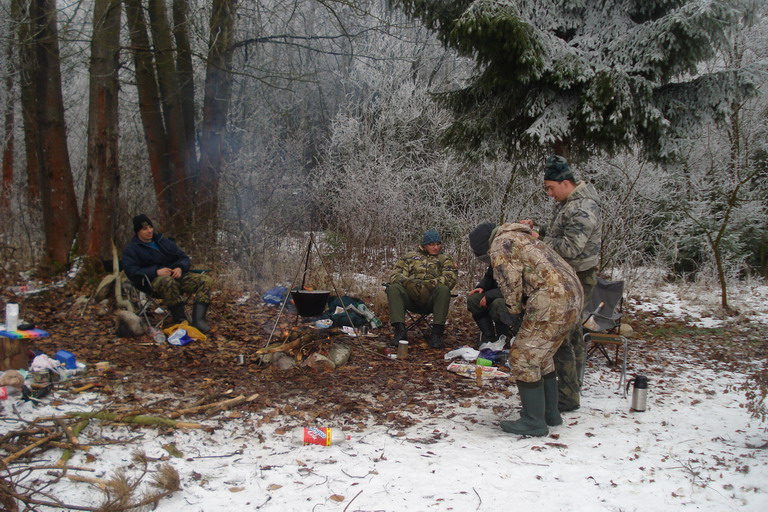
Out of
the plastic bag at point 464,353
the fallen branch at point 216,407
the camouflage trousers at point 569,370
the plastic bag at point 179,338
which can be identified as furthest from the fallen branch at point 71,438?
the plastic bag at point 464,353

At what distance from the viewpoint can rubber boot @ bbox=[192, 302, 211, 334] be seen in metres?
5.89

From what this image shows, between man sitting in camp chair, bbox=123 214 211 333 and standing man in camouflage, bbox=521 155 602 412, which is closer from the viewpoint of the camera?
standing man in camouflage, bbox=521 155 602 412

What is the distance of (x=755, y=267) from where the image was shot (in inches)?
464

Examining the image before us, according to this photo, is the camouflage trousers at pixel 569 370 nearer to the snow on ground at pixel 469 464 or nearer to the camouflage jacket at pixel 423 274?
the snow on ground at pixel 469 464

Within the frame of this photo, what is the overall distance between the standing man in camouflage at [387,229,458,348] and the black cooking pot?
749 mm

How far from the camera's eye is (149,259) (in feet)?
19.6

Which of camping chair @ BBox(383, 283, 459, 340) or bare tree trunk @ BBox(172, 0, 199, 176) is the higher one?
bare tree trunk @ BBox(172, 0, 199, 176)

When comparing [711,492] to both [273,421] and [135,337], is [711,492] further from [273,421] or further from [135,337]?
[135,337]

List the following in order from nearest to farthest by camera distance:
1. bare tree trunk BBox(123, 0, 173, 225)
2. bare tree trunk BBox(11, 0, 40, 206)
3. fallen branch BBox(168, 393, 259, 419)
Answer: fallen branch BBox(168, 393, 259, 419)
bare tree trunk BBox(11, 0, 40, 206)
bare tree trunk BBox(123, 0, 173, 225)

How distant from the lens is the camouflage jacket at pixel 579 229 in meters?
4.11

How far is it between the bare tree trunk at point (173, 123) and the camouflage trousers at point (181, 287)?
2.57 metres

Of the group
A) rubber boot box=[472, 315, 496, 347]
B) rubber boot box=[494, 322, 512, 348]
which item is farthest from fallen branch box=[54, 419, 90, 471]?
rubber boot box=[494, 322, 512, 348]

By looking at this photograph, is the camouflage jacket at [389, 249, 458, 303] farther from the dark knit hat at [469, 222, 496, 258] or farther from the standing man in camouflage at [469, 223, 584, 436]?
the standing man in camouflage at [469, 223, 584, 436]

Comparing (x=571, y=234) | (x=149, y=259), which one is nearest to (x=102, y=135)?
(x=149, y=259)
